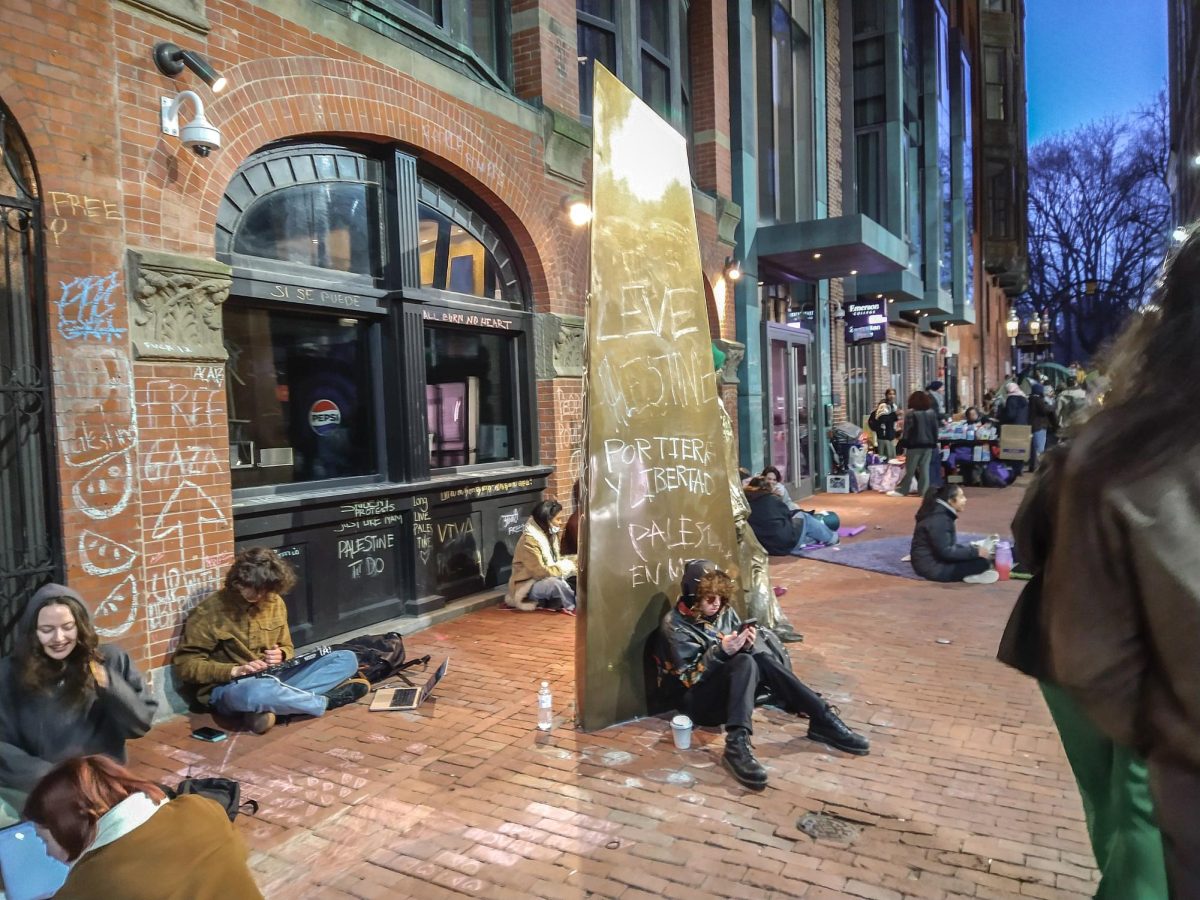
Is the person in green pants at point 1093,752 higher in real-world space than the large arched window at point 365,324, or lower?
lower

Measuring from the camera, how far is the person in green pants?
5.70ft

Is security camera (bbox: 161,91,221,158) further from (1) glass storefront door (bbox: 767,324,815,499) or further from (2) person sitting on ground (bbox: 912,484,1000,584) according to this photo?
(1) glass storefront door (bbox: 767,324,815,499)

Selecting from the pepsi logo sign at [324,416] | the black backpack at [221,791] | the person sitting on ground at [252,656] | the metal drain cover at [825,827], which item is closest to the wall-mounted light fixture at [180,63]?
the pepsi logo sign at [324,416]

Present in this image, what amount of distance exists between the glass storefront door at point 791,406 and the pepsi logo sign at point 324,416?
8.93 m

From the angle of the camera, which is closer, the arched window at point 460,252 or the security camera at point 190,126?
the security camera at point 190,126

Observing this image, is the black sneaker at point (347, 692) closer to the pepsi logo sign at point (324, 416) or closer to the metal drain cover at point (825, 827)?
the pepsi logo sign at point (324, 416)

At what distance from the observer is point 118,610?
479 centimetres

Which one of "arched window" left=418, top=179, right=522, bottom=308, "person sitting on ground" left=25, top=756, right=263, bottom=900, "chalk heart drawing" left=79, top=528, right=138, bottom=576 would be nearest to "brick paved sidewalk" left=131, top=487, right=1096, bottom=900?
"chalk heart drawing" left=79, top=528, right=138, bottom=576

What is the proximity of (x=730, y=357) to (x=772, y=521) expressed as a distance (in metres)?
3.69

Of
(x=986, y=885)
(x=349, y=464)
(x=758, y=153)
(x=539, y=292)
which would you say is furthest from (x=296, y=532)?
(x=758, y=153)

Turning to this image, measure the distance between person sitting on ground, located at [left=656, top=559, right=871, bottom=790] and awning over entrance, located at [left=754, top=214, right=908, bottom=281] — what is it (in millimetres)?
8909

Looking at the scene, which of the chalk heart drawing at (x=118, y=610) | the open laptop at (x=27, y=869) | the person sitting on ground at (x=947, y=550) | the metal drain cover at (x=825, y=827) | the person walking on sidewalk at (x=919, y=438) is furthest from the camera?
the person walking on sidewalk at (x=919, y=438)

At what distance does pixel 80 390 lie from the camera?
15.1 ft

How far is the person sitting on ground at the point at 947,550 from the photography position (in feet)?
27.0
